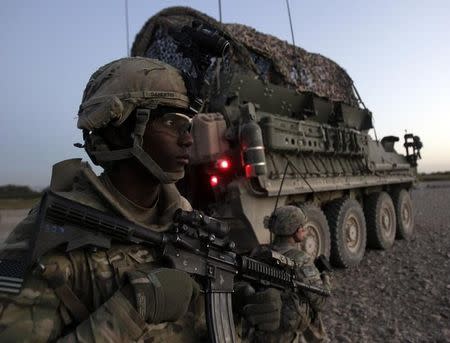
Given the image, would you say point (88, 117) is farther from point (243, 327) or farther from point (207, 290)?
point (243, 327)

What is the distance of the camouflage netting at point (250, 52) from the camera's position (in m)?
6.90

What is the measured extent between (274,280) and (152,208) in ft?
2.22

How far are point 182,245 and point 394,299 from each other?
13.5 feet

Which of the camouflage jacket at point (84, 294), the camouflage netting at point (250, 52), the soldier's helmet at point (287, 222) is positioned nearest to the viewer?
the camouflage jacket at point (84, 294)

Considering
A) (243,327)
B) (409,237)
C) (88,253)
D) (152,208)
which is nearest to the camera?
(88,253)

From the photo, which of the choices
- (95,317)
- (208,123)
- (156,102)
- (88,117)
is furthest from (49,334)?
(208,123)

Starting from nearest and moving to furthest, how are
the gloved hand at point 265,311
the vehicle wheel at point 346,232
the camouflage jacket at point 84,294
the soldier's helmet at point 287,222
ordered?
1. the camouflage jacket at point 84,294
2. the gloved hand at point 265,311
3. the soldier's helmet at point 287,222
4. the vehicle wheel at point 346,232

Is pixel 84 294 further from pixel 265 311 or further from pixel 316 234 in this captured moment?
pixel 316 234

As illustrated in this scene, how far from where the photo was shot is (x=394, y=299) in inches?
192

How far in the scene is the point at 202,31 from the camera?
1.93 meters

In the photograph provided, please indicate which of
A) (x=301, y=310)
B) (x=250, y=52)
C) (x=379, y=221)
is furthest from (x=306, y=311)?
(x=379, y=221)

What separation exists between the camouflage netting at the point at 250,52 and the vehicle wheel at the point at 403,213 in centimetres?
251

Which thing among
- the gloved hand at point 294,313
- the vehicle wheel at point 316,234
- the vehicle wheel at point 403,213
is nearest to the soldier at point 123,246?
the gloved hand at point 294,313

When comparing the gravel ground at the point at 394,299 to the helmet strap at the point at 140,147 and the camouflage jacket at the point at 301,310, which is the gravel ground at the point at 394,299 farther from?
the helmet strap at the point at 140,147
